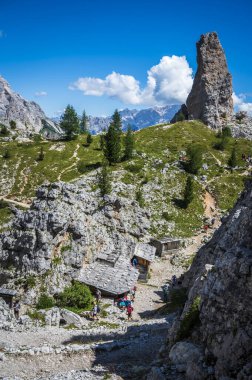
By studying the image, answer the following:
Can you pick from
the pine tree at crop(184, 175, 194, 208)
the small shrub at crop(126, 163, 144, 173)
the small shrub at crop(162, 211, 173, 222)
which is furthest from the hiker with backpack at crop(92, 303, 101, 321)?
the small shrub at crop(126, 163, 144, 173)

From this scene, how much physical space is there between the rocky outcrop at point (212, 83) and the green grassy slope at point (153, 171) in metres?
22.3

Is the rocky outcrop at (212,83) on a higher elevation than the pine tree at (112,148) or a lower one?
higher

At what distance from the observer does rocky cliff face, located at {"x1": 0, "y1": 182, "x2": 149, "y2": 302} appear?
42.5 m

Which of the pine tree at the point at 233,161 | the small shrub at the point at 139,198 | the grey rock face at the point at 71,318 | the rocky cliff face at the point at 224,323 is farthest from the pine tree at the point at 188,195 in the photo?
the rocky cliff face at the point at 224,323

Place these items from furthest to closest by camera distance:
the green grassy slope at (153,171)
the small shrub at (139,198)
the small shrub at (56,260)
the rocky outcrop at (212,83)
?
the rocky outcrop at (212,83) < the green grassy slope at (153,171) < the small shrub at (139,198) < the small shrub at (56,260)

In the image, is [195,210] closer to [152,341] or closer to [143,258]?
[143,258]

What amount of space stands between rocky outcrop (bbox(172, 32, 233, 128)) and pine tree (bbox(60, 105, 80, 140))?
58785mm

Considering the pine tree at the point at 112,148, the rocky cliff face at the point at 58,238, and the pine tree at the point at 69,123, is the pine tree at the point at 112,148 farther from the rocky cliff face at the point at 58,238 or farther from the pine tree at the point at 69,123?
the rocky cliff face at the point at 58,238

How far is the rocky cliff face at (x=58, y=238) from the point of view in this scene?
42.5 m

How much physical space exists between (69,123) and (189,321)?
117102mm

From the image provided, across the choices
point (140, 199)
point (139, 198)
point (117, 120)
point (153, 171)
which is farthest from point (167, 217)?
point (117, 120)

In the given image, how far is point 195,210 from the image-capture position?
277ft

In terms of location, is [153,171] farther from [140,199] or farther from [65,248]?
[65,248]

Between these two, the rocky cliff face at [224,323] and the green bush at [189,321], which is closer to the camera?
the rocky cliff face at [224,323]
